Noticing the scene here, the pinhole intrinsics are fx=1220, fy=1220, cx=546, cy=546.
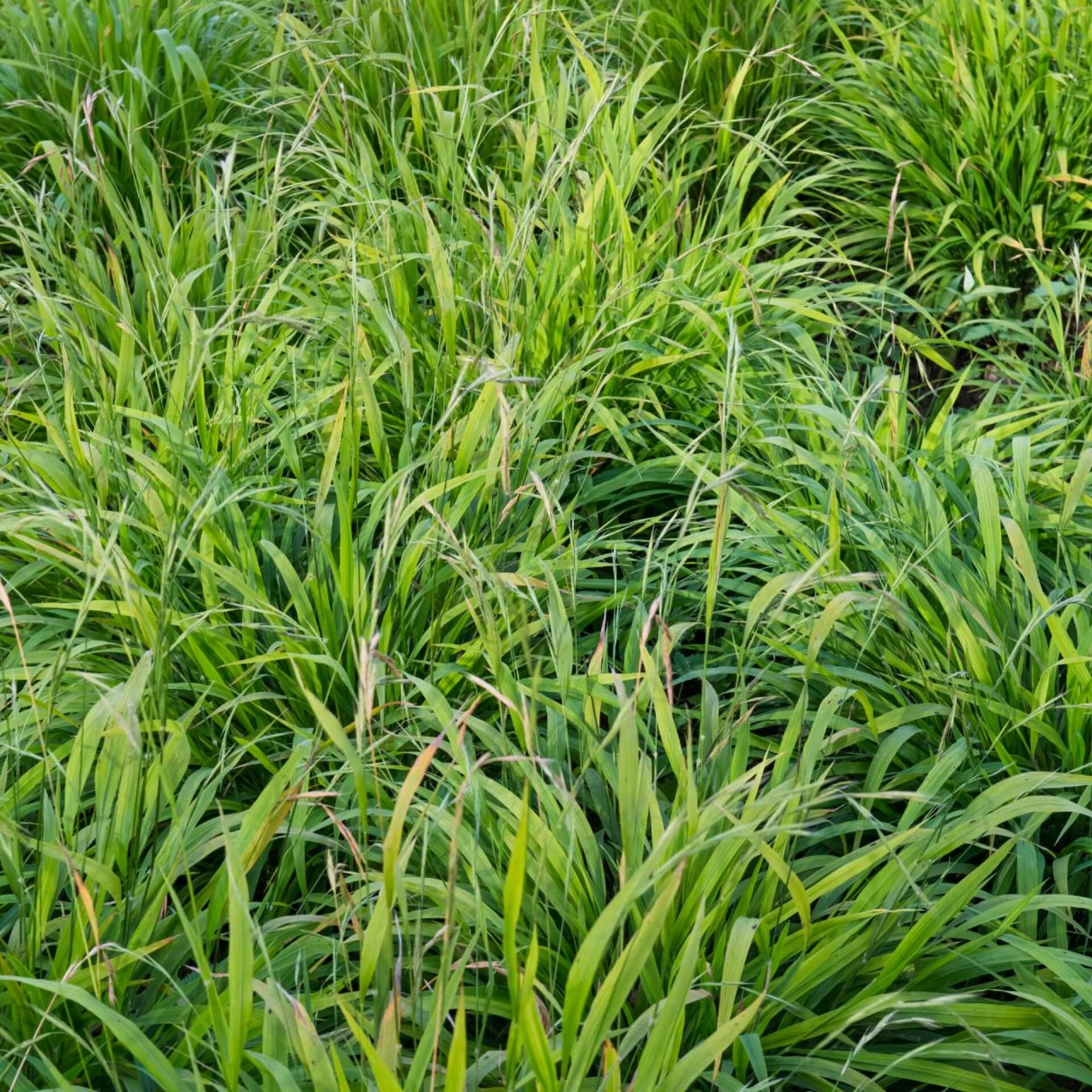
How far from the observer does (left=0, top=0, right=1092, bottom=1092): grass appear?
119cm

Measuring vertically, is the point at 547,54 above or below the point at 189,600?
above

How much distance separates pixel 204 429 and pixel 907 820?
114 cm

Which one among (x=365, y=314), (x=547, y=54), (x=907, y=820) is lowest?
(x=907, y=820)

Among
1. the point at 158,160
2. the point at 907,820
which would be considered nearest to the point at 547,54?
the point at 158,160

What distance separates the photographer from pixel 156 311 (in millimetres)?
2162

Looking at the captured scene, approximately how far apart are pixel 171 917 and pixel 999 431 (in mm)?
1537

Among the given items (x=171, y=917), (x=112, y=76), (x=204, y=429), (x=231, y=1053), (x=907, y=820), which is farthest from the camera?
(x=112, y=76)

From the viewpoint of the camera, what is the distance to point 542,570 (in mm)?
1699

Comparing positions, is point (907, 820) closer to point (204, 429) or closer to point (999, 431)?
point (999, 431)

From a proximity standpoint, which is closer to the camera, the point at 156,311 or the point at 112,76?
the point at 156,311

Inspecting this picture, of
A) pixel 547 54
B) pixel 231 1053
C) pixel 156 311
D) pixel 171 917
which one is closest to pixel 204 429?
pixel 156 311

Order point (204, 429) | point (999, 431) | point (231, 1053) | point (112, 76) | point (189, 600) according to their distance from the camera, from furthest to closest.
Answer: point (112, 76)
point (999, 431)
point (204, 429)
point (189, 600)
point (231, 1053)

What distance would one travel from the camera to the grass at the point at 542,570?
1187 mm

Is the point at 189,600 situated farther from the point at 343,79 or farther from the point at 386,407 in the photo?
the point at 343,79
